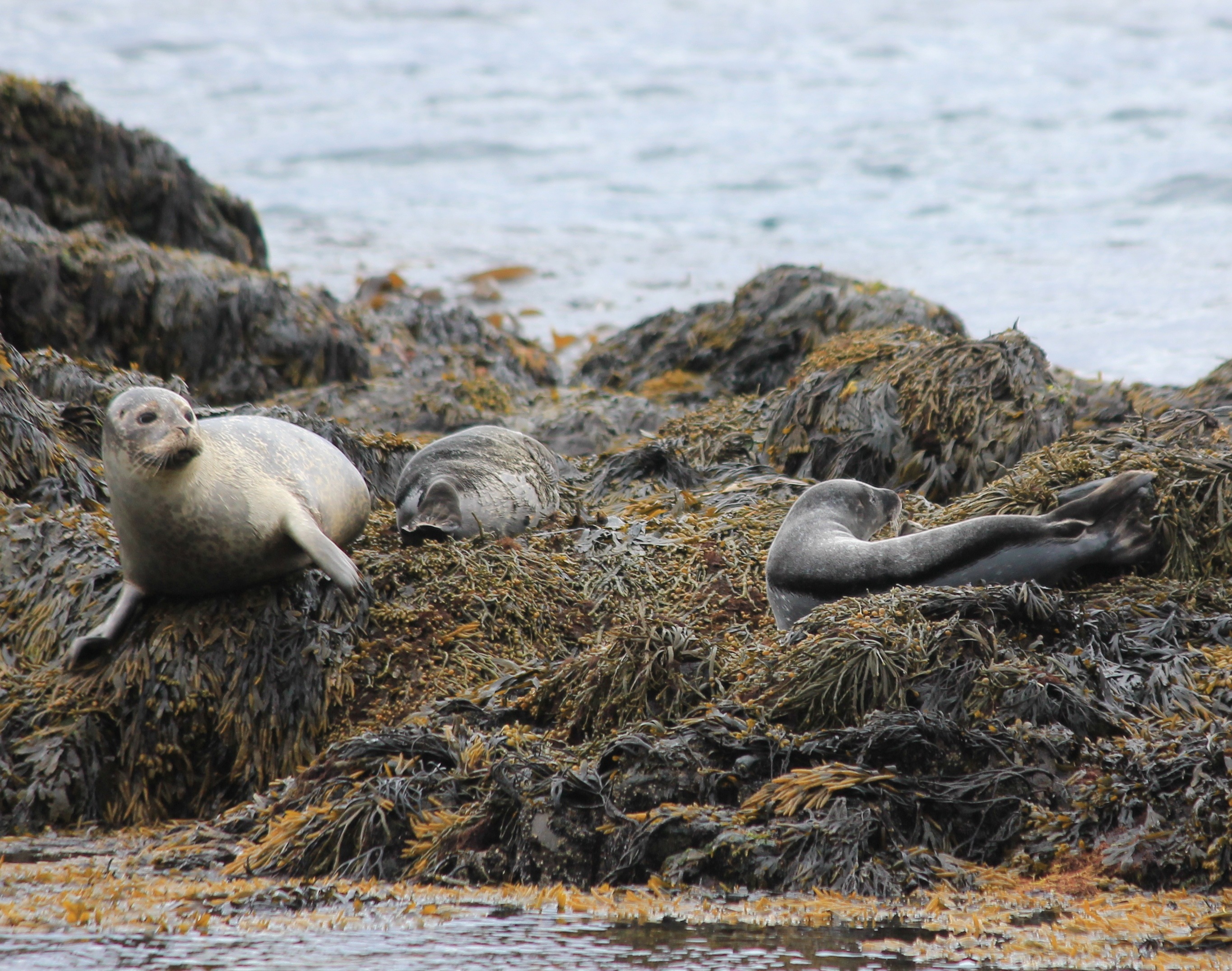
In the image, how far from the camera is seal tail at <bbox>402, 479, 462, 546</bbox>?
17.5 ft

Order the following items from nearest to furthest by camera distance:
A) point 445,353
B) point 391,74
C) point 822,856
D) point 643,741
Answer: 1. point 822,856
2. point 643,741
3. point 445,353
4. point 391,74

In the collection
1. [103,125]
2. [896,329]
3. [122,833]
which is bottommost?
[122,833]

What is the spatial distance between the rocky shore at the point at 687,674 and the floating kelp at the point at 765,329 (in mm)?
1190

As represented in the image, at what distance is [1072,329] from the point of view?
41.0 ft

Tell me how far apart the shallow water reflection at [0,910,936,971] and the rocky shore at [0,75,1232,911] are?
1.28 ft

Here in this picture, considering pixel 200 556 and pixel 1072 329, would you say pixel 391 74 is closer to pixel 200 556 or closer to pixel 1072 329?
pixel 1072 329

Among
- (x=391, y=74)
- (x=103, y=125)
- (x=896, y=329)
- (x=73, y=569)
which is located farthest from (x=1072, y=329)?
(x=391, y=74)

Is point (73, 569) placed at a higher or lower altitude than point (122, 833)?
higher

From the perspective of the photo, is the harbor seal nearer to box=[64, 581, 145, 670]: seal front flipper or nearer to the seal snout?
the seal snout

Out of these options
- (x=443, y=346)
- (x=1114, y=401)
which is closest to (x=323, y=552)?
(x=1114, y=401)

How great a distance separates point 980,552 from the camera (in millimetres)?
4363

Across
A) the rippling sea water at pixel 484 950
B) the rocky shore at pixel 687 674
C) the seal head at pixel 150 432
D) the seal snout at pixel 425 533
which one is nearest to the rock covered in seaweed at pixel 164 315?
the rocky shore at pixel 687 674

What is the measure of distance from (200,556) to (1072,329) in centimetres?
986

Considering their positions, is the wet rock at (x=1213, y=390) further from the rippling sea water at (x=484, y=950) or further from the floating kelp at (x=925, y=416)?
the rippling sea water at (x=484, y=950)
